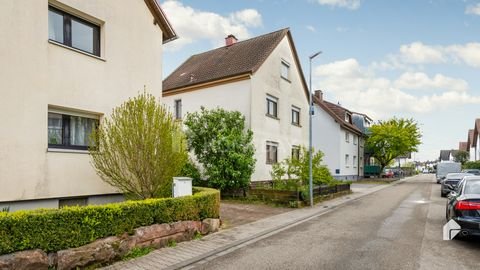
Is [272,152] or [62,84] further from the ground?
[62,84]

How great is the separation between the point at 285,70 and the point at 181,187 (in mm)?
15461

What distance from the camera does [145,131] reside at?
8.89 metres

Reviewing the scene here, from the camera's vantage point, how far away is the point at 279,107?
21703mm

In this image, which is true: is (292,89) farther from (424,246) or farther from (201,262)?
(201,262)

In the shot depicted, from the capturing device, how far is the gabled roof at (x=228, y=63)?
19.9 m

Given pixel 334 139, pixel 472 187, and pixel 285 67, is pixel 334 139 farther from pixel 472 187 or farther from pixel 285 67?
pixel 472 187

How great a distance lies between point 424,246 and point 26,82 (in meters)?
10.4

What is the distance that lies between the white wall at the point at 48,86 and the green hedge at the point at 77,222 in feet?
9.55

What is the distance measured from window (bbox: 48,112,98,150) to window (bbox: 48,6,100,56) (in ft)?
6.73

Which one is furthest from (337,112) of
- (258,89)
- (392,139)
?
(258,89)

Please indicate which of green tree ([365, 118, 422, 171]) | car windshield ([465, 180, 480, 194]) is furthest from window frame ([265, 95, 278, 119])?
green tree ([365, 118, 422, 171])

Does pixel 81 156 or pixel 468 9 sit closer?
pixel 81 156

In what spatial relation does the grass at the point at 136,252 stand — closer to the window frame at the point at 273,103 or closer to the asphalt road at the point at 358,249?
the asphalt road at the point at 358,249

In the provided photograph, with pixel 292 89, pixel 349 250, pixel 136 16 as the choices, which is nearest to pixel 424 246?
pixel 349 250
